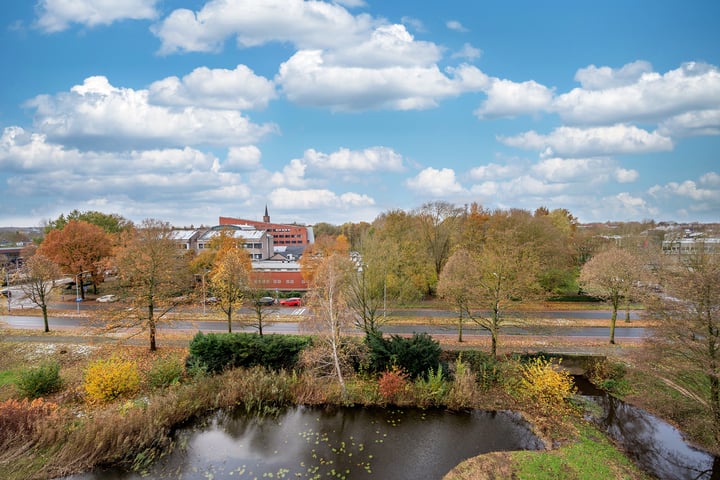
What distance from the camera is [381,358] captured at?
20.0m

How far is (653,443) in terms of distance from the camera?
15.5 metres

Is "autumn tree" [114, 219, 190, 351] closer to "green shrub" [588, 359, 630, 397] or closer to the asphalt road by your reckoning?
the asphalt road

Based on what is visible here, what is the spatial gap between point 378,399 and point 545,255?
2615 centimetres

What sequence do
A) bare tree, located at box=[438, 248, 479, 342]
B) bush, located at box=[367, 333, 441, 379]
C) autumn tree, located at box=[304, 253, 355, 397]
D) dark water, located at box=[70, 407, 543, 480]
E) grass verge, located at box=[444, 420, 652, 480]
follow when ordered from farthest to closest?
bare tree, located at box=[438, 248, 479, 342], bush, located at box=[367, 333, 441, 379], autumn tree, located at box=[304, 253, 355, 397], dark water, located at box=[70, 407, 543, 480], grass verge, located at box=[444, 420, 652, 480]

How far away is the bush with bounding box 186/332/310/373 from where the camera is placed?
67.1 ft

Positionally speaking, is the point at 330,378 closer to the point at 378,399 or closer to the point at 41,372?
the point at 378,399

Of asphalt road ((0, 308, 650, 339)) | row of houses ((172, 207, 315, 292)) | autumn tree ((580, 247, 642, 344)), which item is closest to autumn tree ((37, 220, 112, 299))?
row of houses ((172, 207, 315, 292))

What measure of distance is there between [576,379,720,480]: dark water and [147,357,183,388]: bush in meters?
19.8

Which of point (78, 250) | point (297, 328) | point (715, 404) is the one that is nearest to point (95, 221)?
point (78, 250)

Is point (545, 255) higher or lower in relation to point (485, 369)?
higher

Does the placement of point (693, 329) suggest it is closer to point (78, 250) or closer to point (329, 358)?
point (329, 358)

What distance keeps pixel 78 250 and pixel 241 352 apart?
1239 inches

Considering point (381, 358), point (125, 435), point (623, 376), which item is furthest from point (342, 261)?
point (623, 376)

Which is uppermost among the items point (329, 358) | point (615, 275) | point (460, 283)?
point (460, 283)
